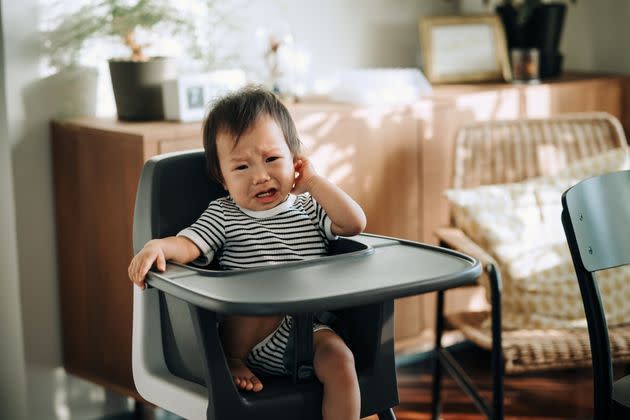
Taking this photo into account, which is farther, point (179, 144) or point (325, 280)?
point (179, 144)

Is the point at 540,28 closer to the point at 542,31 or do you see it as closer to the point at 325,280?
the point at 542,31

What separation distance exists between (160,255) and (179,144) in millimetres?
818

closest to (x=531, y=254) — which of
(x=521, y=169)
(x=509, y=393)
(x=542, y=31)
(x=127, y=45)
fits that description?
(x=521, y=169)

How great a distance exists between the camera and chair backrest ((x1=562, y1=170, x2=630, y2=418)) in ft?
5.56

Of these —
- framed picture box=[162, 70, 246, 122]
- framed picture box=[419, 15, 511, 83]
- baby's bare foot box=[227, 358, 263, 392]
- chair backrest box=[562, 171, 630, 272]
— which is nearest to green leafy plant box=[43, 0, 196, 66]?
framed picture box=[162, 70, 246, 122]

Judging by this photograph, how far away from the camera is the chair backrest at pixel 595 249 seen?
5.56 ft

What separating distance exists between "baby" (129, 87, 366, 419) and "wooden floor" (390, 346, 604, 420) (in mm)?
1224

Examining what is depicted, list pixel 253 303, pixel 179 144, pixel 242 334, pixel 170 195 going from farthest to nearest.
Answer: pixel 179 144, pixel 170 195, pixel 242 334, pixel 253 303

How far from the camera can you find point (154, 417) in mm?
2777

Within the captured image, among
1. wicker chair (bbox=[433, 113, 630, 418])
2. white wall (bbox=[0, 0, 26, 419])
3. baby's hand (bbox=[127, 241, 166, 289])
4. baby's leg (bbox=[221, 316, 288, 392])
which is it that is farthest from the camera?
white wall (bbox=[0, 0, 26, 419])

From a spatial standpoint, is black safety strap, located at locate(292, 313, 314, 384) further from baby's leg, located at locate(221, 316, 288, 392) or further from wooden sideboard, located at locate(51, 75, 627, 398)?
wooden sideboard, located at locate(51, 75, 627, 398)

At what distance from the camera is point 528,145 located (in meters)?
2.99

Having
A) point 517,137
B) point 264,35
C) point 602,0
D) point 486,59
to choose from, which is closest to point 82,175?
point 264,35

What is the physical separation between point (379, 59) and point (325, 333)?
1835 mm
